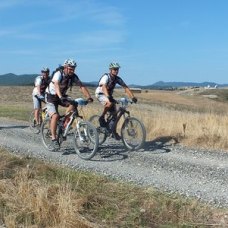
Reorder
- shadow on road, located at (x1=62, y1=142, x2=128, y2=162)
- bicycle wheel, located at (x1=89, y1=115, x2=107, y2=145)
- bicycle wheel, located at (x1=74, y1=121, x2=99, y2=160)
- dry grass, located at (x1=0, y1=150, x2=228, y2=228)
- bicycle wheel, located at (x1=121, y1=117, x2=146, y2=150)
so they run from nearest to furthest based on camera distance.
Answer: dry grass, located at (x1=0, y1=150, x2=228, y2=228) < bicycle wheel, located at (x1=74, y1=121, x2=99, y2=160) < shadow on road, located at (x1=62, y1=142, x2=128, y2=162) < bicycle wheel, located at (x1=121, y1=117, x2=146, y2=150) < bicycle wheel, located at (x1=89, y1=115, x2=107, y2=145)

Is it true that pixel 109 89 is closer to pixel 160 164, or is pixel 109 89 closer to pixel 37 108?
pixel 160 164

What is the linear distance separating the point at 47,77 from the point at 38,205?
9492 millimetres

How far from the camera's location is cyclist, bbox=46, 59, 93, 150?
36.1ft

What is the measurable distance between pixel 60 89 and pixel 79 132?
1038mm

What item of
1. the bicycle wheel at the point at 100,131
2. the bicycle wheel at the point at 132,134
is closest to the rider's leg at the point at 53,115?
the bicycle wheel at the point at 100,131

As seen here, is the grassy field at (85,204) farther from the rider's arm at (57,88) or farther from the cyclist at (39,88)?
the cyclist at (39,88)

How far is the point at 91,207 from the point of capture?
21.1 feet

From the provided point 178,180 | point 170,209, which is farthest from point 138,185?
point 170,209

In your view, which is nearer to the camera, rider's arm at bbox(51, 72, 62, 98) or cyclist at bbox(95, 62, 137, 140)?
rider's arm at bbox(51, 72, 62, 98)

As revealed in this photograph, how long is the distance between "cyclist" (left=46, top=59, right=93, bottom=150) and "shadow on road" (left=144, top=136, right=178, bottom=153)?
214cm

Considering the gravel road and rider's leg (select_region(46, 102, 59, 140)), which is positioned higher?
rider's leg (select_region(46, 102, 59, 140))

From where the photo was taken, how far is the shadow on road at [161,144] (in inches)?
478

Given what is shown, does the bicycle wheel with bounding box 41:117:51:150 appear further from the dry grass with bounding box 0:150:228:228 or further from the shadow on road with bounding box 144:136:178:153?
the dry grass with bounding box 0:150:228:228

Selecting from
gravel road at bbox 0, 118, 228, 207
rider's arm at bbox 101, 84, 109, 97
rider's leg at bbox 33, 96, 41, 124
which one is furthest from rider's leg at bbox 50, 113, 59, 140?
rider's leg at bbox 33, 96, 41, 124
